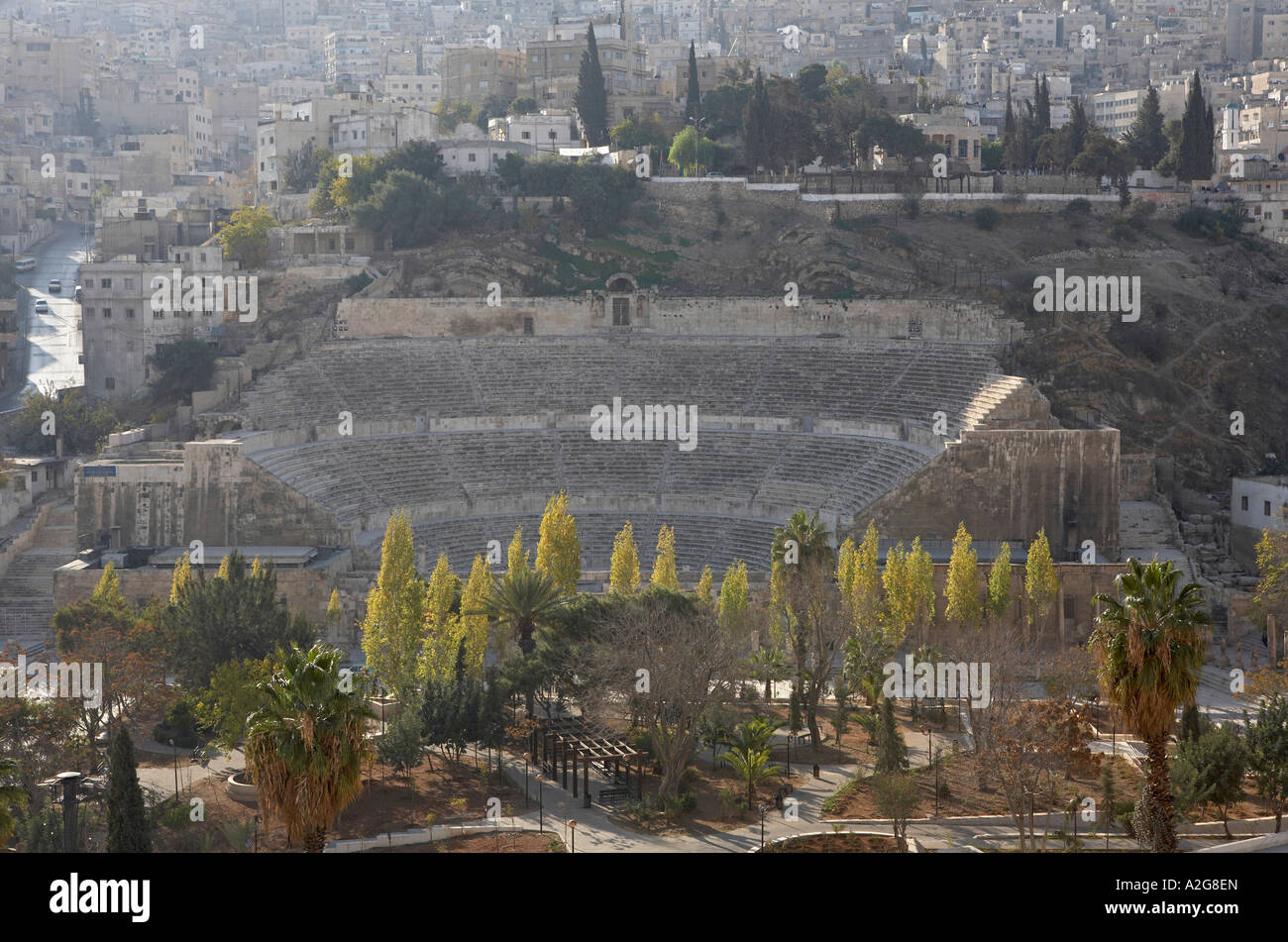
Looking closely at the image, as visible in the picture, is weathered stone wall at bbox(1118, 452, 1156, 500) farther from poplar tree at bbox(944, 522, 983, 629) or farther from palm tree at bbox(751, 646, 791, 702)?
palm tree at bbox(751, 646, 791, 702)

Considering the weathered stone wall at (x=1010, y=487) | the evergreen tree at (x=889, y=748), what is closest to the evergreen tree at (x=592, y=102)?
the weathered stone wall at (x=1010, y=487)

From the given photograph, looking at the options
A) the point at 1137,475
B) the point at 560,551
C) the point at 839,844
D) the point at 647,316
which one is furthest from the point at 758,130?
the point at 839,844

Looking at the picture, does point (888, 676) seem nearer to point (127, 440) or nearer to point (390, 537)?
point (390, 537)

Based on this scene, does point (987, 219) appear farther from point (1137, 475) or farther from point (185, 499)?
point (185, 499)

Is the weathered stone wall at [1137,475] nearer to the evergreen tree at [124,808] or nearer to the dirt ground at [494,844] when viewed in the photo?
the dirt ground at [494,844]

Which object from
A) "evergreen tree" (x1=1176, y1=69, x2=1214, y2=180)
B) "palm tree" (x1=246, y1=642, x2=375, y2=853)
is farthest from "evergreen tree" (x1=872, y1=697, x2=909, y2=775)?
"evergreen tree" (x1=1176, y1=69, x2=1214, y2=180)

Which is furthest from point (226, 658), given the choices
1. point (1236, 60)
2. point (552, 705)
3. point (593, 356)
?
point (1236, 60)
